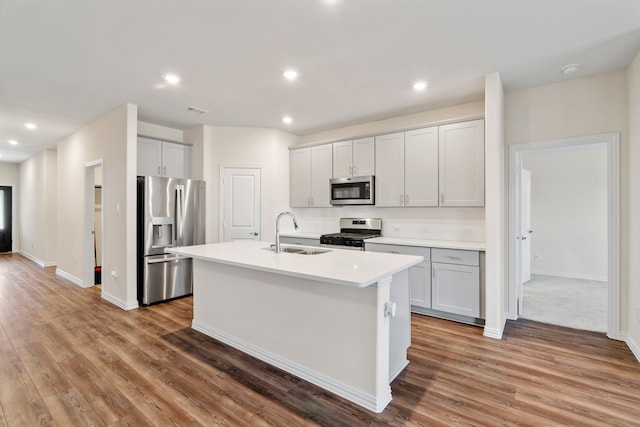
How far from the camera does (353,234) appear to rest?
16.1 feet

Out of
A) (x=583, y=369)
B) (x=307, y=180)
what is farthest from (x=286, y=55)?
(x=583, y=369)

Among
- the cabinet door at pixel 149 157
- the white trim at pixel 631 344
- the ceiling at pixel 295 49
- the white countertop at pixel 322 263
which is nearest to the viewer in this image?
the white countertop at pixel 322 263

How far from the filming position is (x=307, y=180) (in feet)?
17.3

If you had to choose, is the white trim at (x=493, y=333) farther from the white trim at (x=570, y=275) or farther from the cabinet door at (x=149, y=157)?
the cabinet door at (x=149, y=157)

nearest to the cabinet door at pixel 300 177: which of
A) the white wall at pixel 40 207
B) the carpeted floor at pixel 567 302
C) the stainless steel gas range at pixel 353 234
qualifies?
the stainless steel gas range at pixel 353 234

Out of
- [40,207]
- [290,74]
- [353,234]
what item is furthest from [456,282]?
[40,207]

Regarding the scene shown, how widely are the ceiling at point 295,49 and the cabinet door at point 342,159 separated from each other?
0.74 metres

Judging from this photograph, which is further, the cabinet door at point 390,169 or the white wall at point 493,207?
the cabinet door at point 390,169

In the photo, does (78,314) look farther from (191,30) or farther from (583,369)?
(583,369)

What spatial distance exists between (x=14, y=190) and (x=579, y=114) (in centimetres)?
1271

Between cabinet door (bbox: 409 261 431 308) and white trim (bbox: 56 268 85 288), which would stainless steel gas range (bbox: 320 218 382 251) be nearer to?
cabinet door (bbox: 409 261 431 308)

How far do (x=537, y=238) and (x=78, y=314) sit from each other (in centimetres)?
757

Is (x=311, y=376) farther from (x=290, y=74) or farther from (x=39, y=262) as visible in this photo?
(x=39, y=262)

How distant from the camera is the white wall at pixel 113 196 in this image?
13.2ft
